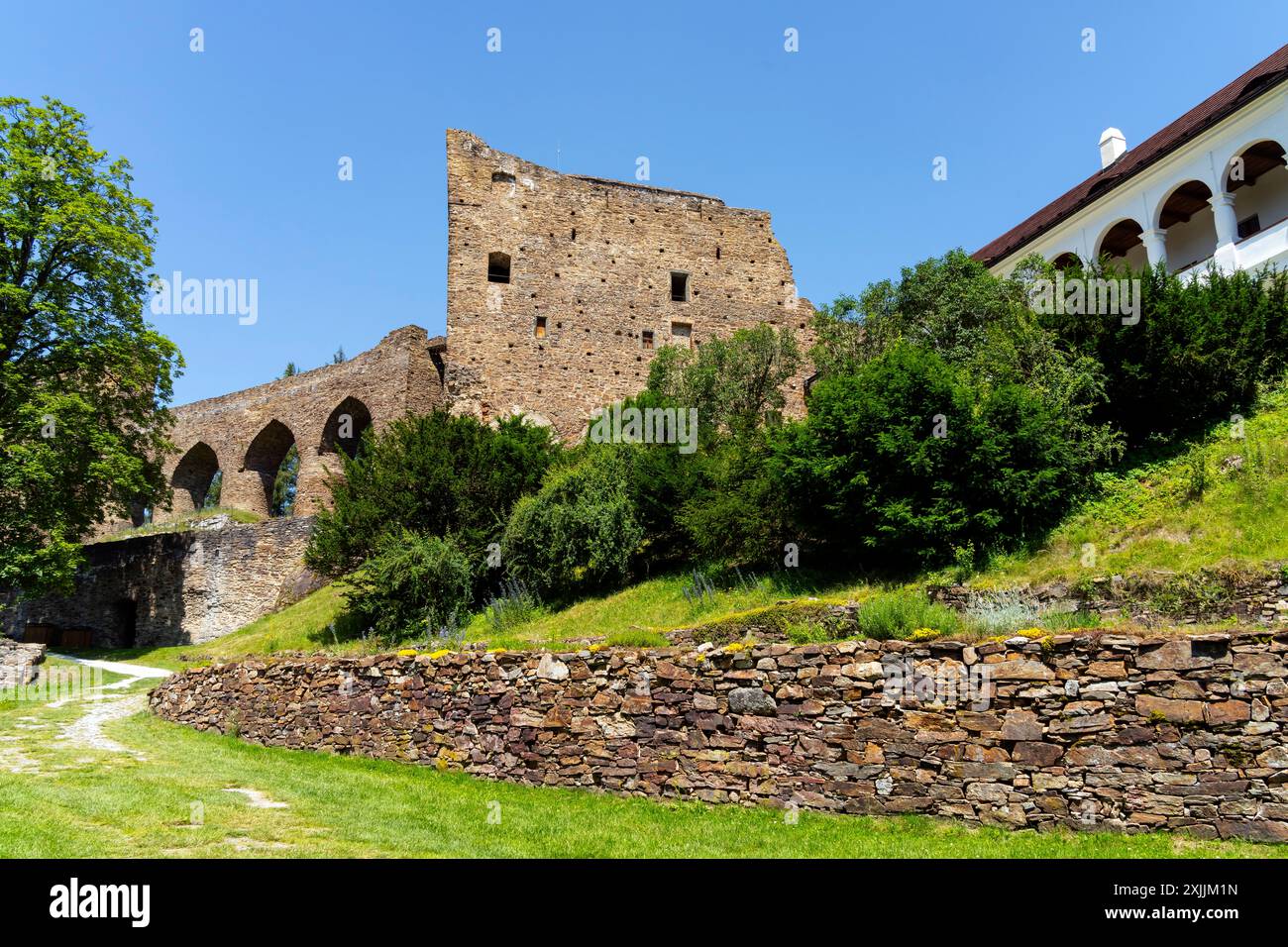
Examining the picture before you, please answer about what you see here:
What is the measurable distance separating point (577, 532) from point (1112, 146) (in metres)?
25.5

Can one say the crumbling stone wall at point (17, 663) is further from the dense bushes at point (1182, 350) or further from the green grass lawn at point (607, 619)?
the dense bushes at point (1182, 350)

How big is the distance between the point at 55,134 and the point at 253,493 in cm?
1673

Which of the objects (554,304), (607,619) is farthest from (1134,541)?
(554,304)

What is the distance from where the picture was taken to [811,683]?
A: 9.27 m

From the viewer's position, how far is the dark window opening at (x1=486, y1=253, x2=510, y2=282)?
3088cm

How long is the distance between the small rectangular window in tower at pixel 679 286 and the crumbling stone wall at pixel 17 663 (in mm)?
22262

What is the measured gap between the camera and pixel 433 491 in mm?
20266

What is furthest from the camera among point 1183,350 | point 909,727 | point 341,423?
point 341,423

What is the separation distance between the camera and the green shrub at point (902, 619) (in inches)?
382

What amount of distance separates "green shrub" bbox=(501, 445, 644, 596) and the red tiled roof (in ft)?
54.0

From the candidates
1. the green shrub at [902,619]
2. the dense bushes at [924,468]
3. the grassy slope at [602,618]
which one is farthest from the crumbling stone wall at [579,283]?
the green shrub at [902,619]

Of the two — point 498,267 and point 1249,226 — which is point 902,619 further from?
point 498,267

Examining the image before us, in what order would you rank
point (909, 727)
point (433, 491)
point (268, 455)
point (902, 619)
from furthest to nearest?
1. point (268, 455)
2. point (433, 491)
3. point (902, 619)
4. point (909, 727)
